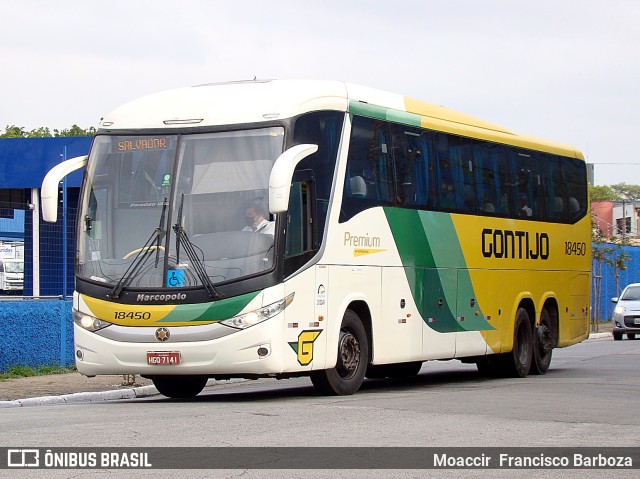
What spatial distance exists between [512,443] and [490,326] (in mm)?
9169

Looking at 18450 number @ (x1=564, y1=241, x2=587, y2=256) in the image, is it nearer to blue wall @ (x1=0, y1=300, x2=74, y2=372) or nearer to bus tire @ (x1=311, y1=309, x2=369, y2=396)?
bus tire @ (x1=311, y1=309, x2=369, y2=396)

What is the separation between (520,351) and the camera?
21000 millimetres

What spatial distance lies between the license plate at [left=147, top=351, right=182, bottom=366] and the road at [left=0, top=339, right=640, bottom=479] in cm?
51

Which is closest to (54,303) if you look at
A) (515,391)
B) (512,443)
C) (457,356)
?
(457,356)

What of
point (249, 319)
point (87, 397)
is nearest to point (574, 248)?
point (87, 397)

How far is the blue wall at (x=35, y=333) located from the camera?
2102cm

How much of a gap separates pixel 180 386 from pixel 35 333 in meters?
5.61

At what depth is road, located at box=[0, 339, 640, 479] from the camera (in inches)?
409

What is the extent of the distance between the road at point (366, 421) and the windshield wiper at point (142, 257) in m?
1.39

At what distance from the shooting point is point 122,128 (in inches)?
600

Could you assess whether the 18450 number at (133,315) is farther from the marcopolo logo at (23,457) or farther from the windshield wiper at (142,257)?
the marcopolo logo at (23,457)

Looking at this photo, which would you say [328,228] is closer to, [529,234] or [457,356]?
[457,356]

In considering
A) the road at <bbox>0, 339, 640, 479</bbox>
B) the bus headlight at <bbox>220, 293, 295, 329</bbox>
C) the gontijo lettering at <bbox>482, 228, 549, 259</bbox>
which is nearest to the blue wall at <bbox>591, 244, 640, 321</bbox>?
the gontijo lettering at <bbox>482, 228, 549, 259</bbox>

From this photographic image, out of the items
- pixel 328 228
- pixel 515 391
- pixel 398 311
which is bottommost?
pixel 515 391
